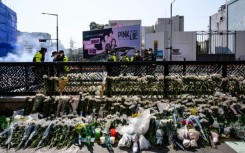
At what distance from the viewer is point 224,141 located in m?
6.13

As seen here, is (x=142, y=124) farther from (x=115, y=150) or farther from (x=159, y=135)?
(x=115, y=150)

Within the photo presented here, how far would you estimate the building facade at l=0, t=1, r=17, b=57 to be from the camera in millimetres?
33312

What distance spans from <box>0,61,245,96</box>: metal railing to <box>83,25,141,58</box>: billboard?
17.4 meters

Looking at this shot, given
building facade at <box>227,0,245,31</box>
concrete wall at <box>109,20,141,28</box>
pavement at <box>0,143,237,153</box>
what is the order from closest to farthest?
pavement at <box>0,143,237,153</box> → concrete wall at <box>109,20,141,28</box> → building facade at <box>227,0,245,31</box>

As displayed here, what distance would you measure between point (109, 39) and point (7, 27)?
1687cm

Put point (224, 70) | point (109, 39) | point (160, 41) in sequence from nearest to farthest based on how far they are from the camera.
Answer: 1. point (224, 70)
2. point (109, 39)
3. point (160, 41)

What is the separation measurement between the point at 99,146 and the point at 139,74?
3.65 m

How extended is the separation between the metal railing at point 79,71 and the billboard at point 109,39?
17.4 meters

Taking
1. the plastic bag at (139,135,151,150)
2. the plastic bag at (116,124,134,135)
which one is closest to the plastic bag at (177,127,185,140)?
the plastic bag at (139,135,151,150)

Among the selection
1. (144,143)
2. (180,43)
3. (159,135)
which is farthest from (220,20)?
(144,143)

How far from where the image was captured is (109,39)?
29234 millimetres

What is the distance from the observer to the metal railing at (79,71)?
8.78 meters

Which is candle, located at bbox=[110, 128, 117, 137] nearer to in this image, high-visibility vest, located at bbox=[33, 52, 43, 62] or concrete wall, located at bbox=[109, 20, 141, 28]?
high-visibility vest, located at bbox=[33, 52, 43, 62]

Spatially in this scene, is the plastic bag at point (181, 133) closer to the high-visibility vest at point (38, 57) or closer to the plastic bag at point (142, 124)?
the plastic bag at point (142, 124)
